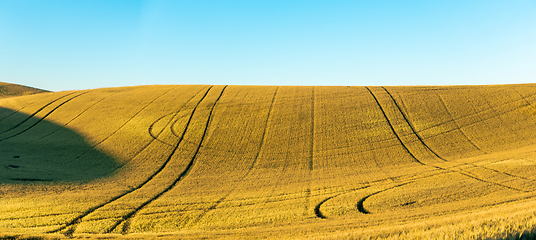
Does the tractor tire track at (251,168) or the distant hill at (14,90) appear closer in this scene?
the tractor tire track at (251,168)

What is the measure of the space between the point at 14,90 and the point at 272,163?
2396 inches

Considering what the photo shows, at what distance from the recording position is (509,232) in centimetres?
707

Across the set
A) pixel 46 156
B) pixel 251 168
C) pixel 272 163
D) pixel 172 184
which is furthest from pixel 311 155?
pixel 46 156

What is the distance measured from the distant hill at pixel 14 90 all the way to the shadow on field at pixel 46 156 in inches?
1147

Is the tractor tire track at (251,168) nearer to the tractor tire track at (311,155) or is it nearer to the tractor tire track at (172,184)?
the tractor tire track at (172,184)

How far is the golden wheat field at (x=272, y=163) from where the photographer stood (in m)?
12.3

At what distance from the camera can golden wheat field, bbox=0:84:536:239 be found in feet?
40.2

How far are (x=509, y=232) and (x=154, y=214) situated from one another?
1259 centimetres

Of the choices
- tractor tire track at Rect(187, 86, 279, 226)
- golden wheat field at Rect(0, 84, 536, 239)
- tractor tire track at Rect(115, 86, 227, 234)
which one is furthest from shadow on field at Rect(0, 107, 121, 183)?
tractor tire track at Rect(187, 86, 279, 226)

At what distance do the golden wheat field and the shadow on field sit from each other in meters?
0.16

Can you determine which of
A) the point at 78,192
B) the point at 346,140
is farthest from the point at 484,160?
the point at 78,192

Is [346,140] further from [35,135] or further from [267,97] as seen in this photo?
[35,135]

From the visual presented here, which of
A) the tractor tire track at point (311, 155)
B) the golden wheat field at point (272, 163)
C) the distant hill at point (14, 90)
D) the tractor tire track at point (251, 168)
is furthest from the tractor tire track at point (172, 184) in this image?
the distant hill at point (14, 90)

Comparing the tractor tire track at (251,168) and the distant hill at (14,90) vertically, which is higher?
the distant hill at (14,90)
